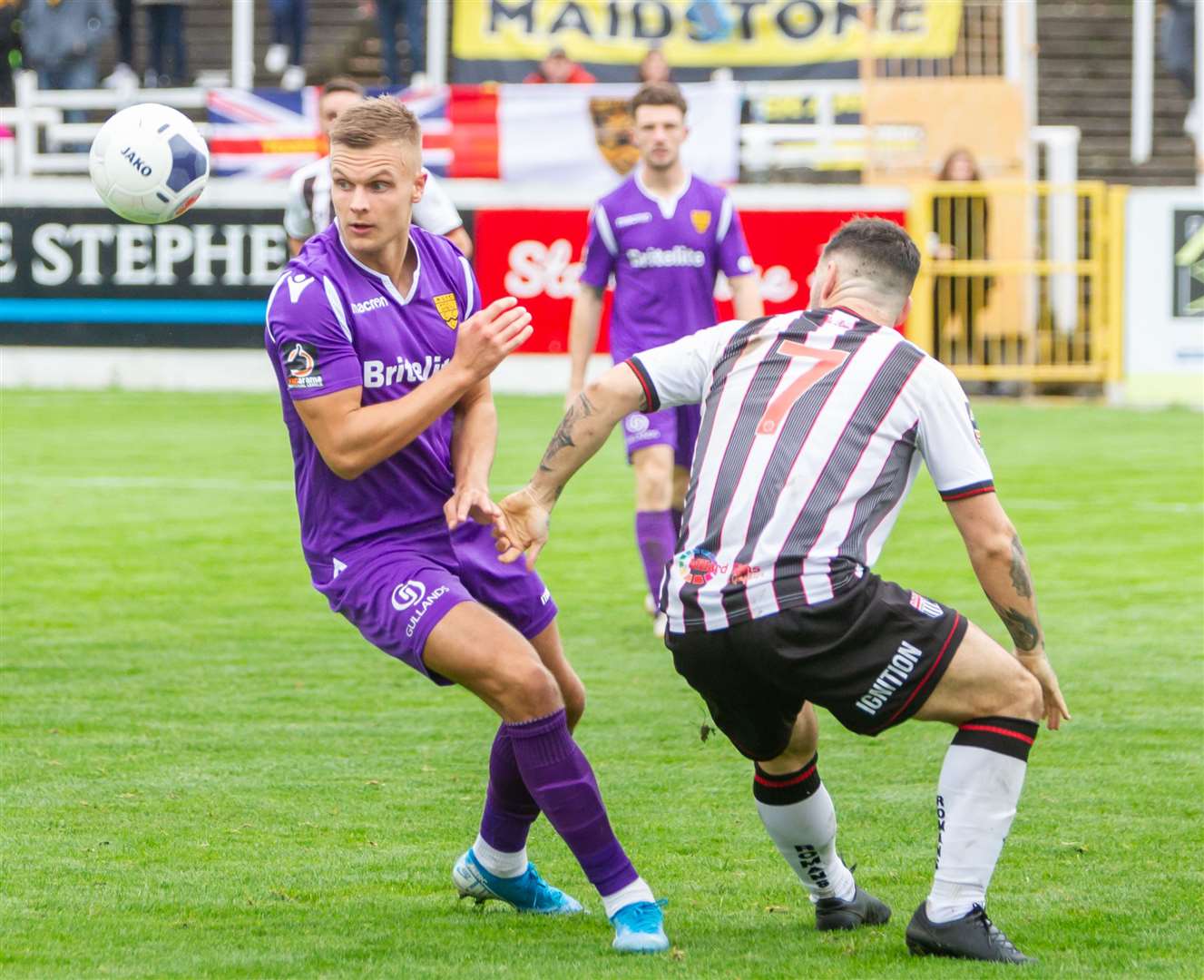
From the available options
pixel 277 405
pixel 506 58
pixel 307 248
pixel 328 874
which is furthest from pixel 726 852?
pixel 506 58

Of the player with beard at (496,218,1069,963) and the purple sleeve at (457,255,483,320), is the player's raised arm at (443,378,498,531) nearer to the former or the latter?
the purple sleeve at (457,255,483,320)

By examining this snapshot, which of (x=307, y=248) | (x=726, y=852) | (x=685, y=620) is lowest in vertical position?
(x=726, y=852)

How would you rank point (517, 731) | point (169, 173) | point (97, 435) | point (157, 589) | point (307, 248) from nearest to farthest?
point (517, 731) < point (307, 248) < point (169, 173) < point (157, 589) < point (97, 435)

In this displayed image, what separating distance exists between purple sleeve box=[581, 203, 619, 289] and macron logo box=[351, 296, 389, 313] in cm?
473

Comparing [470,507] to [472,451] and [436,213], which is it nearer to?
[472,451]

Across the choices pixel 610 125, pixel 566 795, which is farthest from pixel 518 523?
pixel 610 125

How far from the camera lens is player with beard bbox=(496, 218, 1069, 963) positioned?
444cm

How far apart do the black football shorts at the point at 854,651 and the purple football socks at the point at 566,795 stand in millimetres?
501

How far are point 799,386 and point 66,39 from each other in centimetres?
1909

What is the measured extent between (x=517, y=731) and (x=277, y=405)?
48.9 feet

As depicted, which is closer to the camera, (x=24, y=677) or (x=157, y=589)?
(x=24, y=677)

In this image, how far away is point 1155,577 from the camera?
10719 mm

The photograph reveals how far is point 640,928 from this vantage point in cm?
473

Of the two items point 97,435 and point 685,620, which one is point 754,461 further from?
point 97,435
